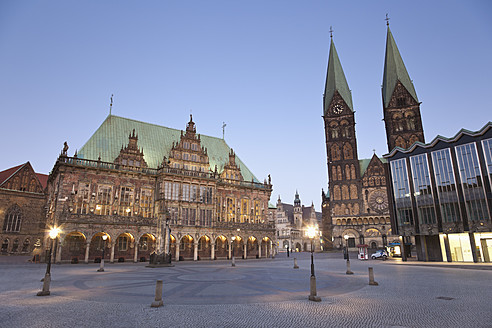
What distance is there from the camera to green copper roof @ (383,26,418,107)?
8250 centimetres

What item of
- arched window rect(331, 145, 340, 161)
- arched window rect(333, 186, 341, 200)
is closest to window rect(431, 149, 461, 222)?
arched window rect(333, 186, 341, 200)

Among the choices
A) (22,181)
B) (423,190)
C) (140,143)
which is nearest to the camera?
(423,190)

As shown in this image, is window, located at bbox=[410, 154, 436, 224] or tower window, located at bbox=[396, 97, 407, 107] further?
tower window, located at bbox=[396, 97, 407, 107]

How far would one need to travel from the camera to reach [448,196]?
3791cm

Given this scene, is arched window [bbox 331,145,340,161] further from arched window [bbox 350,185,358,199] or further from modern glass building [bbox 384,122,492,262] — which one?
modern glass building [bbox 384,122,492,262]

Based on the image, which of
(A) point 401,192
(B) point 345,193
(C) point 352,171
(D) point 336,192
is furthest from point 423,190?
(D) point 336,192

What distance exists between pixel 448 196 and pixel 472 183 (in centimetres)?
296

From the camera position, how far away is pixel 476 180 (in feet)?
118

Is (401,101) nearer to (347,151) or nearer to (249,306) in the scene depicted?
(347,151)

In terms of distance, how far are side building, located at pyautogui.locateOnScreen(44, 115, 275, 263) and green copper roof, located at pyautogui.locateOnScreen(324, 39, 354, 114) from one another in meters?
43.5

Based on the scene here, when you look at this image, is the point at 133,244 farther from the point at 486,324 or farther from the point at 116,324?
the point at 486,324

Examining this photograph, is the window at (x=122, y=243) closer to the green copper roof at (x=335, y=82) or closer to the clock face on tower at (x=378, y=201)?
Result: the clock face on tower at (x=378, y=201)

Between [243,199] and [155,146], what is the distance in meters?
17.7

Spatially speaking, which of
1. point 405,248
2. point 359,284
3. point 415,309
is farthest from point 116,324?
point 405,248
